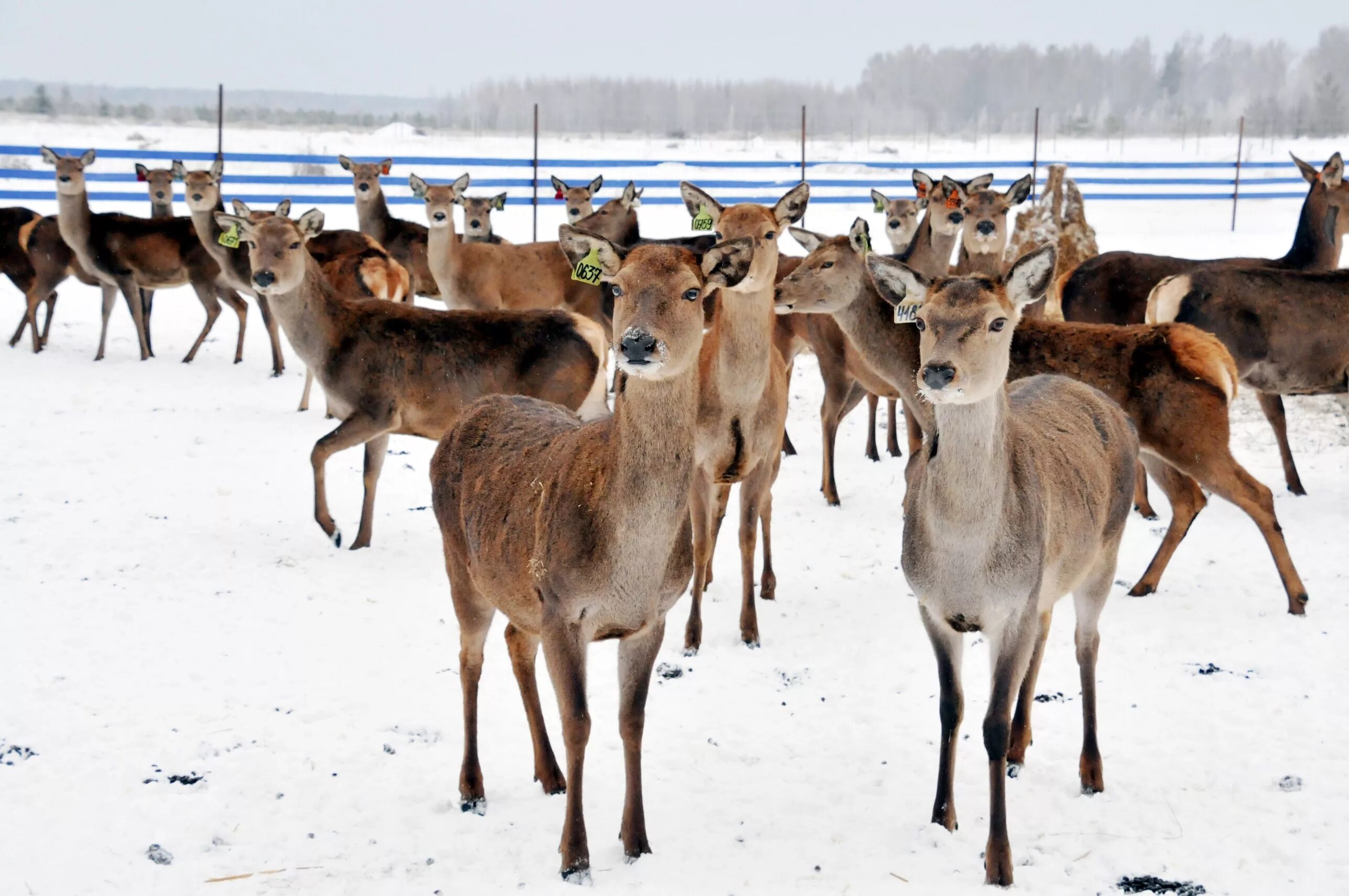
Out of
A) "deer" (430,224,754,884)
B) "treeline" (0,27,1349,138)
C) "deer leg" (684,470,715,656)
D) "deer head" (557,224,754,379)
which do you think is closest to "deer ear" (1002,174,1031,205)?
"deer leg" (684,470,715,656)

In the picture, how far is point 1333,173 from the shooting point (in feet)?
37.0

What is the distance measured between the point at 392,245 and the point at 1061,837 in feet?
39.8

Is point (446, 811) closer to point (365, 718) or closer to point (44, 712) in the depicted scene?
point (365, 718)

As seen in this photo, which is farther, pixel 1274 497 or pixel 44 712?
pixel 1274 497

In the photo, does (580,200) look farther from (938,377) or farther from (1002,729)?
(1002,729)

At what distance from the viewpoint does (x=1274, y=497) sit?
866 cm

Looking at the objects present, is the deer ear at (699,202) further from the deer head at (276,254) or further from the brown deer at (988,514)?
the brown deer at (988,514)

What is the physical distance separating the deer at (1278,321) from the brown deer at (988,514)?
4.50 m

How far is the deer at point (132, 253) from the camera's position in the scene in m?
13.7

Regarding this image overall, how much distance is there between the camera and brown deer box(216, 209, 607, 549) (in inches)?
301

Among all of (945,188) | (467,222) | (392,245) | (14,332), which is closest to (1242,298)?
(945,188)

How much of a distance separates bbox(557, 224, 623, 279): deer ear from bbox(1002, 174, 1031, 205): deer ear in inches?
257

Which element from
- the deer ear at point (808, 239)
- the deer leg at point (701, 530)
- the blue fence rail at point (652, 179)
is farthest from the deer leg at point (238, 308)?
the blue fence rail at point (652, 179)

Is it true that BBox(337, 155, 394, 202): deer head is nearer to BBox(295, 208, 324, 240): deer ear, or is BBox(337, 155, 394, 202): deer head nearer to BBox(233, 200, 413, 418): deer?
BBox(233, 200, 413, 418): deer
